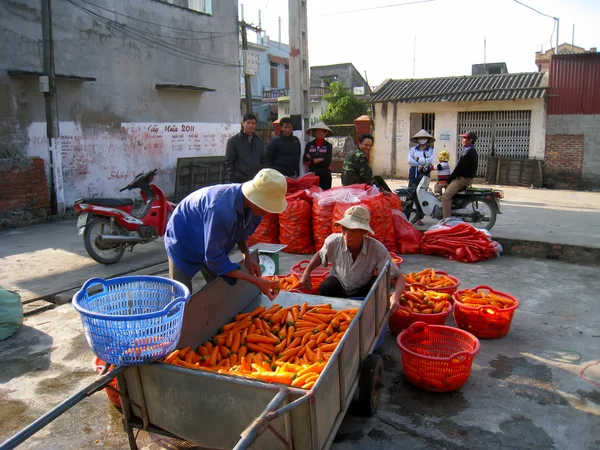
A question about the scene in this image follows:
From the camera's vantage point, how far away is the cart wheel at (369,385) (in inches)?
124

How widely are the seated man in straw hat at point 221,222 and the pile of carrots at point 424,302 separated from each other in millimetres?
1538

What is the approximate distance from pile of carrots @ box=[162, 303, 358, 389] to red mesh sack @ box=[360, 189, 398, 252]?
10.5ft

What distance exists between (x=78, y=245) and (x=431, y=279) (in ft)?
18.8

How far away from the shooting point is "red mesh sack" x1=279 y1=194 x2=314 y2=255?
7.46 metres

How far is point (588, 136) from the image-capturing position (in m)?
16.0

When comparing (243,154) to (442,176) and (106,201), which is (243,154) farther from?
(442,176)

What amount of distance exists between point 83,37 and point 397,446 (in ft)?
36.5

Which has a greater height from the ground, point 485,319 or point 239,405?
point 239,405

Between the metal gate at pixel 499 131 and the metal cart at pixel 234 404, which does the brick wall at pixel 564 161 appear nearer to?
the metal gate at pixel 499 131

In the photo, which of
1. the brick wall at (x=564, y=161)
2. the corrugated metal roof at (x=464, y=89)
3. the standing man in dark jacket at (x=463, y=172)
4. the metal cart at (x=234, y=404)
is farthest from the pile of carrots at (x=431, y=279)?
the corrugated metal roof at (x=464, y=89)

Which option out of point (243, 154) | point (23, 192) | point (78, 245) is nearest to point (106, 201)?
point (78, 245)

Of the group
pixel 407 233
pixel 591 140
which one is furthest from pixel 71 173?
pixel 591 140

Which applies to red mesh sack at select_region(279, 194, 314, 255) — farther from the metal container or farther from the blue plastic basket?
the blue plastic basket

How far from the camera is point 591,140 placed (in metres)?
16.0
